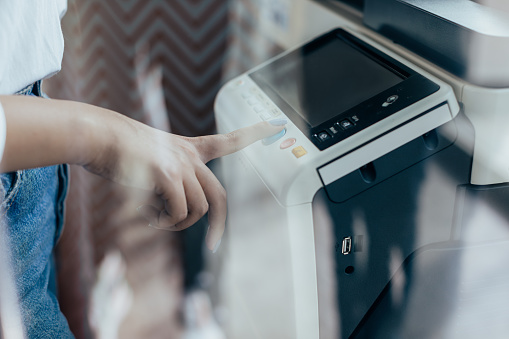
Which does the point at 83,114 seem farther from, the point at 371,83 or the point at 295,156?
the point at 371,83

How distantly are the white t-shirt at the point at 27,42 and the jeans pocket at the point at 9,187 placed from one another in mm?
91

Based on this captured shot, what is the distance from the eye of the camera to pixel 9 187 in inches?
21.2

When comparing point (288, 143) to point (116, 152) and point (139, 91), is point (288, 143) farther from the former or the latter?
point (139, 91)

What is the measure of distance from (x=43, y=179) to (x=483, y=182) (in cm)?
55

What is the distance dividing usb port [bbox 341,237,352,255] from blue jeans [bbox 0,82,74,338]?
0.38 m

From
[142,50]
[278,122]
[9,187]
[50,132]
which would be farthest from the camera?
[142,50]

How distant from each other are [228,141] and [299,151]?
95 millimetres

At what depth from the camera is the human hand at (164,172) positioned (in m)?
0.46

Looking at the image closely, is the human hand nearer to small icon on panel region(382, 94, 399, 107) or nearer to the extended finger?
the extended finger

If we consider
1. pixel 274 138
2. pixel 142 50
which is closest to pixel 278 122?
pixel 274 138

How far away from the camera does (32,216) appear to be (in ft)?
2.02

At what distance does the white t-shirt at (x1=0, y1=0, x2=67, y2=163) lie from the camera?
19.0 inches


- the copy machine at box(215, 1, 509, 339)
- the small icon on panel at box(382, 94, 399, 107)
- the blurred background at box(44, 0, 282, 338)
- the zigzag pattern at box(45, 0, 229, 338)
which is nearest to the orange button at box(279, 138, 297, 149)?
the copy machine at box(215, 1, 509, 339)

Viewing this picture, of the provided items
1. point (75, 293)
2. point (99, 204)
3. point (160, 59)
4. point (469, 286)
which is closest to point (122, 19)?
point (160, 59)
